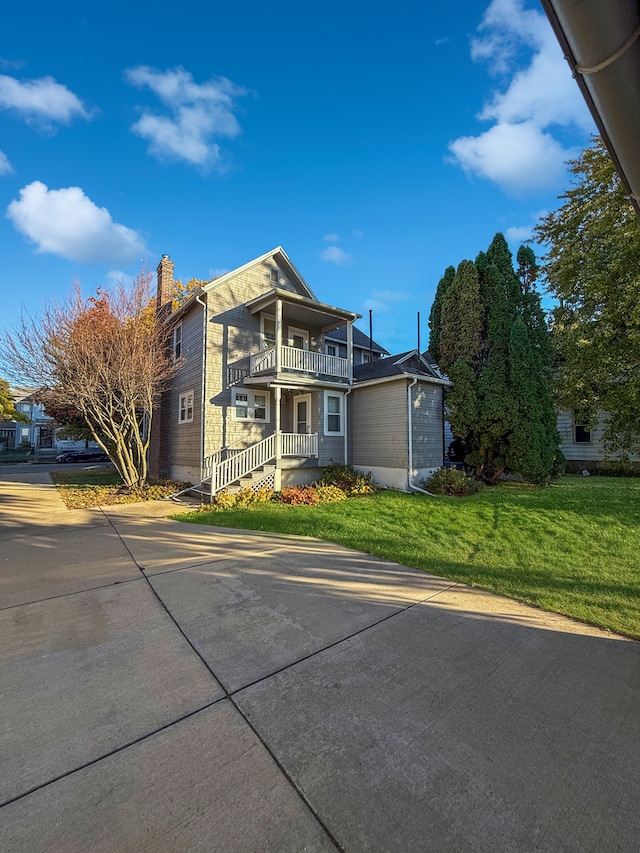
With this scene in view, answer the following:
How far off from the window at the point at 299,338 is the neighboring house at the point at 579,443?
12501mm

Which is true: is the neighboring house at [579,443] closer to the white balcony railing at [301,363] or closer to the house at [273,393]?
the house at [273,393]

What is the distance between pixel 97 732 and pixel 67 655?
44.6 inches

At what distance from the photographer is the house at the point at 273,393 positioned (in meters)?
12.7

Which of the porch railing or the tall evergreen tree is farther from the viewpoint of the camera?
the tall evergreen tree

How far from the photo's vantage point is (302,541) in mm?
6910

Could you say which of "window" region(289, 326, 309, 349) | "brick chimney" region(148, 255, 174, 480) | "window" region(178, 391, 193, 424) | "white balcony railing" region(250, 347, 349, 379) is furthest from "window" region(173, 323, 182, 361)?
"window" region(289, 326, 309, 349)

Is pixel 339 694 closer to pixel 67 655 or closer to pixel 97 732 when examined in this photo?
pixel 97 732

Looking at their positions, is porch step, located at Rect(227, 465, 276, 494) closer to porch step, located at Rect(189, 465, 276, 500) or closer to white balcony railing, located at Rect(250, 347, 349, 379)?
porch step, located at Rect(189, 465, 276, 500)

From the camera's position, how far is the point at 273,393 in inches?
571

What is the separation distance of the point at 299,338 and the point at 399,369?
4503mm

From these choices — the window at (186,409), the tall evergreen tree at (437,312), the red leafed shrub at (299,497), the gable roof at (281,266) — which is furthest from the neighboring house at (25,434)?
the tall evergreen tree at (437,312)

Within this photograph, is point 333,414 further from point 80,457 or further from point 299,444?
point 80,457

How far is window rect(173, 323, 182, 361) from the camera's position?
1555 centimetres

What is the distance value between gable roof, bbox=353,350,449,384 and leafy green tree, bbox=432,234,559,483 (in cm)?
108
